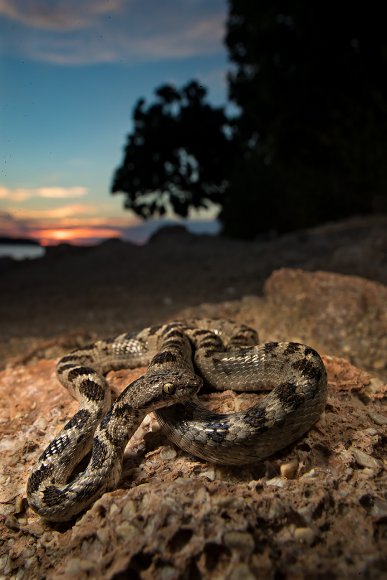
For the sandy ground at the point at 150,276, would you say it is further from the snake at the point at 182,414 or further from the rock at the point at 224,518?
the rock at the point at 224,518

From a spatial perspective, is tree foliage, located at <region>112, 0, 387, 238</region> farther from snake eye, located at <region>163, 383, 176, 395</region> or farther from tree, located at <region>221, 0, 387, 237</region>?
snake eye, located at <region>163, 383, 176, 395</region>

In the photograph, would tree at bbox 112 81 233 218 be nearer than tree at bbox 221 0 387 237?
No

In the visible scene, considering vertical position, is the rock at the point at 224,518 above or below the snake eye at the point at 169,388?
below

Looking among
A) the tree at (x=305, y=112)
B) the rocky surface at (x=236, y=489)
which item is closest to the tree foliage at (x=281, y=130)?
→ the tree at (x=305, y=112)

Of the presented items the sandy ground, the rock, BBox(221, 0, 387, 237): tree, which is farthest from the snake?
BBox(221, 0, 387, 237): tree

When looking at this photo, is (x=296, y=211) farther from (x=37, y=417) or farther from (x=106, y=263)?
(x=37, y=417)

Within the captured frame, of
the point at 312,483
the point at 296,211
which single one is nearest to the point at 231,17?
the point at 296,211
